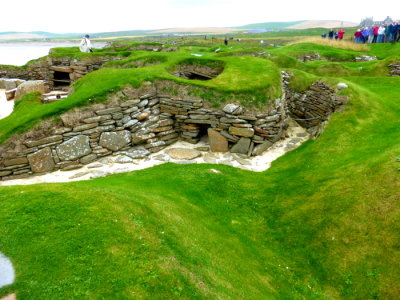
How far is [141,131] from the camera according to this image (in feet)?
47.1

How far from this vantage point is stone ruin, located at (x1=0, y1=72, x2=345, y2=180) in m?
12.1

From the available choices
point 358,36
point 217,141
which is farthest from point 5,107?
point 358,36

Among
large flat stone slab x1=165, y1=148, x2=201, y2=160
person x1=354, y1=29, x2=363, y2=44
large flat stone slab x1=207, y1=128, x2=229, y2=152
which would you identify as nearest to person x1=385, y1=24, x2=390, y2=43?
person x1=354, y1=29, x2=363, y2=44

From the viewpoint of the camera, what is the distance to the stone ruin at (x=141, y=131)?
12.1 m

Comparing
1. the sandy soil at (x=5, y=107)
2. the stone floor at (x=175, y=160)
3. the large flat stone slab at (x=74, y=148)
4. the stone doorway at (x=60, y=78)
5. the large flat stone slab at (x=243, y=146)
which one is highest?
the stone doorway at (x=60, y=78)

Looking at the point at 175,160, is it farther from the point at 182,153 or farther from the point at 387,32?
the point at 387,32

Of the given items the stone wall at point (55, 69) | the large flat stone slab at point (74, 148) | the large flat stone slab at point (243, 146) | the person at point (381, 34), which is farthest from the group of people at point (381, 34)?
the large flat stone slab at point (74, 148)

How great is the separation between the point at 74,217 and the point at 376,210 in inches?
288

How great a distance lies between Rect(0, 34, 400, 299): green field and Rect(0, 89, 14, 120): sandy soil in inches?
232

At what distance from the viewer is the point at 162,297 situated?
13.9ft

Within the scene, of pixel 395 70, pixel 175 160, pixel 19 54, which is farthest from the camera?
pixel 19 54

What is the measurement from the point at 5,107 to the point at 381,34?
4082cm

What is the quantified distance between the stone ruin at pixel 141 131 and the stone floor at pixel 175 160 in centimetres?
34

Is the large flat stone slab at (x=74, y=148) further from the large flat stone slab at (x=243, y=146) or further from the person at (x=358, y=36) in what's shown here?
the person at (x=358, y=36)
